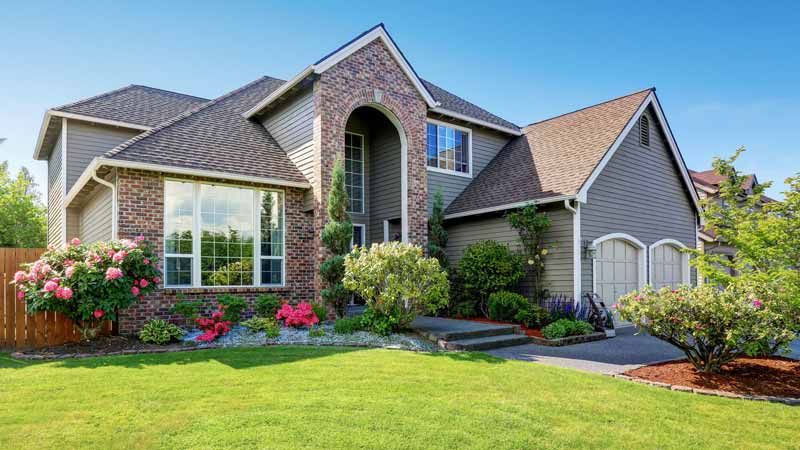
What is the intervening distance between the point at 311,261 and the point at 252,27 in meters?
5.87

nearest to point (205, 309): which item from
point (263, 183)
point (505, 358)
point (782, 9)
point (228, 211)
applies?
point (228, 211)

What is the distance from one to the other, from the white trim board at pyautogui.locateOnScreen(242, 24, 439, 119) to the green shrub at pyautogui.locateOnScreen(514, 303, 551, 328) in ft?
20.4

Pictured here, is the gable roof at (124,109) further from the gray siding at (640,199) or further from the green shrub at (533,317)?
the gray siding at (640,199)

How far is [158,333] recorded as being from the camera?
28.3 ft

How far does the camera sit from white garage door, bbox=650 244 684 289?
1426 centimetres

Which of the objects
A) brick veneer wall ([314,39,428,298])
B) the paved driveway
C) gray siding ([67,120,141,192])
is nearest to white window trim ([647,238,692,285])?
the paved driveway

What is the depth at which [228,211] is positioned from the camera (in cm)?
1096

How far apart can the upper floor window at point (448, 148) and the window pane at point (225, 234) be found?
5.87 metres

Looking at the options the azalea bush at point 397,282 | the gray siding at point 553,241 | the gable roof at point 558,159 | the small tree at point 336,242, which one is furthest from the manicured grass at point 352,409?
the gable roof at point 558,159

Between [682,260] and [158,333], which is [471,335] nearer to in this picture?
[158,333]

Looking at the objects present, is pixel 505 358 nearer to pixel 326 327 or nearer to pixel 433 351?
pixel 433 351

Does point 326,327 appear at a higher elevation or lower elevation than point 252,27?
lower

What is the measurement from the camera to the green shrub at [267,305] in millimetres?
10391

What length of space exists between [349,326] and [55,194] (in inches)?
474
